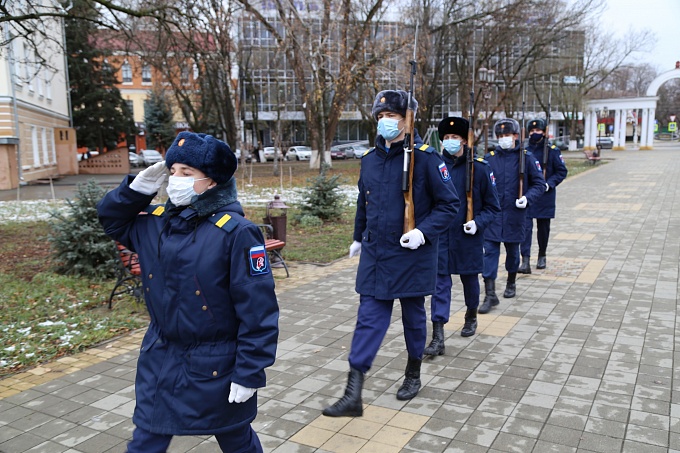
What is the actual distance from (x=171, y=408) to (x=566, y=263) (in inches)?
307

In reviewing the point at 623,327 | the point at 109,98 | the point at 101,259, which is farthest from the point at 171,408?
the point at 109,98

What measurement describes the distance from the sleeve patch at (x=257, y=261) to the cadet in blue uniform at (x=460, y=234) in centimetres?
273

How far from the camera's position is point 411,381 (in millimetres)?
4344

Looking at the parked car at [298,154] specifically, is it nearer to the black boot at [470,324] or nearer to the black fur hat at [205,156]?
the black boot at [470,324]

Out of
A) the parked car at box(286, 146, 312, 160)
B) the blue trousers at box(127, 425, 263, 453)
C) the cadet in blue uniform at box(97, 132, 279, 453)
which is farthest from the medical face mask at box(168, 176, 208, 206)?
the parked car at box(286, 146, 312, 160)

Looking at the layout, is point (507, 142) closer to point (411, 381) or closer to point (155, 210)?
point (411, 381)

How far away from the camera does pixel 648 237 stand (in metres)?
11.3

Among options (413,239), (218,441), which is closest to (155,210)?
(218,441)

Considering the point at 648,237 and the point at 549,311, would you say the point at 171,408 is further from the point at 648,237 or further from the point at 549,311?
the point at 648,237

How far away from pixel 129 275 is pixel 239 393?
16.6 ft

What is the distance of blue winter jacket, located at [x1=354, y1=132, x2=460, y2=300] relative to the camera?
4012 mm

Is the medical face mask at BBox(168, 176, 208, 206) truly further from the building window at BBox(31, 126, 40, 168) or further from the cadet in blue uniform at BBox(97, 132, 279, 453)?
the building window at BBox(31, 126, 40, 168)

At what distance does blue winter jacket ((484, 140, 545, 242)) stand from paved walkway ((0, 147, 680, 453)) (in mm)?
853

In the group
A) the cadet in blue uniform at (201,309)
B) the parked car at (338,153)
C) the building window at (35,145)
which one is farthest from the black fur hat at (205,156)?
the parked car at (338,153)
